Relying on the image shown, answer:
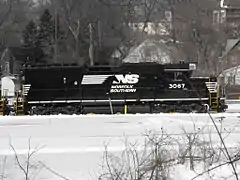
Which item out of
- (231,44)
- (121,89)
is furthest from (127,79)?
(231,44)

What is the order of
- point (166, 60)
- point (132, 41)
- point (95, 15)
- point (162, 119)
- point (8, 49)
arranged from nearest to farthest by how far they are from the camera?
point (162, 119), point (95, 15), point (166, 60), point (132, 41), point (8, 49)

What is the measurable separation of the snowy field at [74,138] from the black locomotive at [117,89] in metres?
4.51

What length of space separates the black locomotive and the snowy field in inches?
178

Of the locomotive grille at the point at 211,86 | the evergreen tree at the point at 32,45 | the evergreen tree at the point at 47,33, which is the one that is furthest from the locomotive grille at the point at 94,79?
the evergreen tree at the point at 47,33

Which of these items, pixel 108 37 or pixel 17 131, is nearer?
pixel 17 131

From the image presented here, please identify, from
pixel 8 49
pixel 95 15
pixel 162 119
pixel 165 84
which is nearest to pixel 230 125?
pixel 162 119

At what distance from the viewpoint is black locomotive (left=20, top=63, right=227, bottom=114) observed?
84.7 feet

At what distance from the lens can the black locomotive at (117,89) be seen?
25828mm

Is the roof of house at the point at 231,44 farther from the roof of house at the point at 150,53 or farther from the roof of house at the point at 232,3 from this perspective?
the roof of house at the point at 232,3

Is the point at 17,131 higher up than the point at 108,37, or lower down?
lower down

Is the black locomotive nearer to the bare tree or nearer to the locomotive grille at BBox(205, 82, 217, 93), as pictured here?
the locomotive grille at BBox(205, 82, 217, 93)

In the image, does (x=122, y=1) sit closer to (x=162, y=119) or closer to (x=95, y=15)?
(x=162, y=119)

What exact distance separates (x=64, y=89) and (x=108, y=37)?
35.8 m

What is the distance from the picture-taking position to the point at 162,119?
19250mm
